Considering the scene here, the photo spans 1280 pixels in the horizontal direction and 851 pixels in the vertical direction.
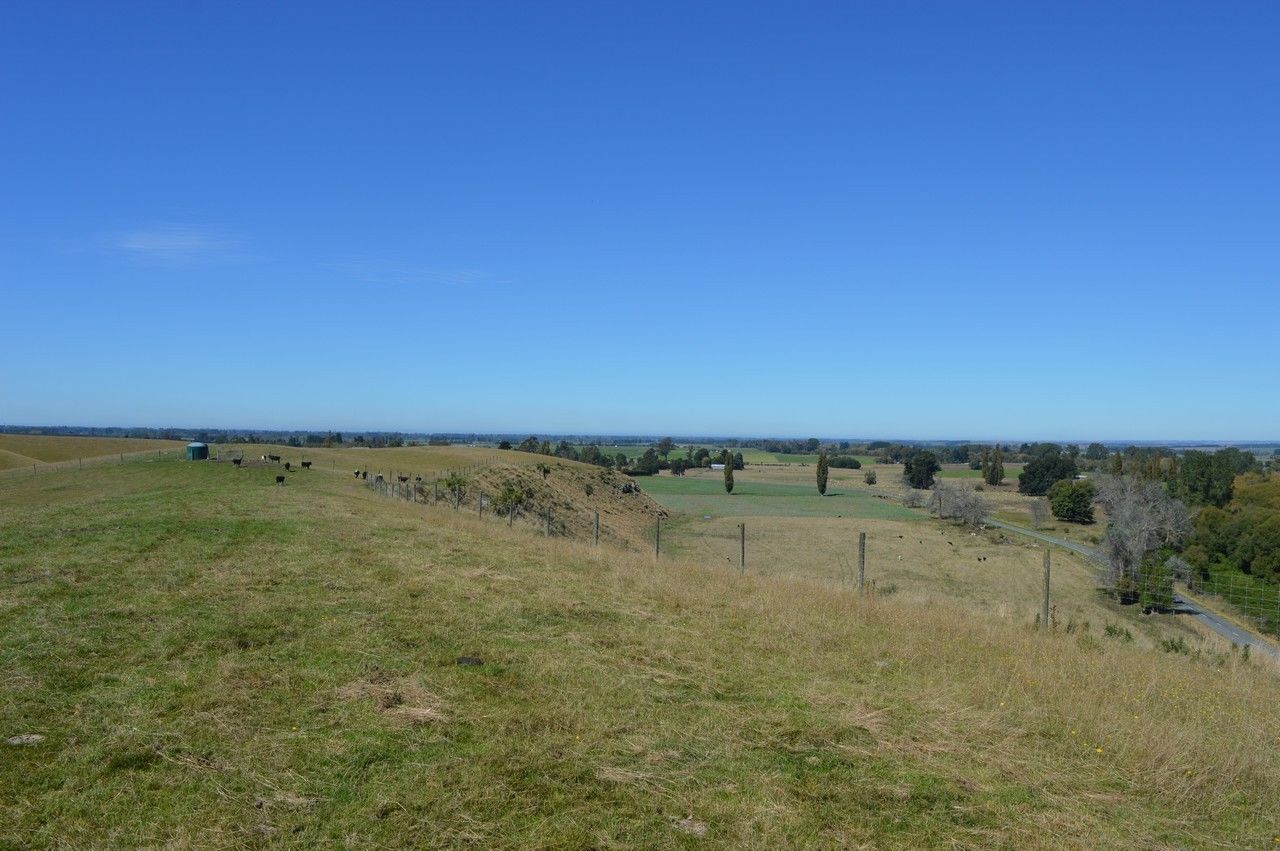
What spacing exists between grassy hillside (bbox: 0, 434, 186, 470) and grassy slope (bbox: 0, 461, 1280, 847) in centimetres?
8486

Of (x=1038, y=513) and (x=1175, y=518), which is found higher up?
(x=1175, y=518)

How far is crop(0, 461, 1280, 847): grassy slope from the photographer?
6.30 m

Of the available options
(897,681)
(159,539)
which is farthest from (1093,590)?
(159,539)

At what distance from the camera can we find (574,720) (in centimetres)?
848

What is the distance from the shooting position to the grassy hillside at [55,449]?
277 ft

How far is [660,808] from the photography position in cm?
657

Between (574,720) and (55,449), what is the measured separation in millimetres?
115926

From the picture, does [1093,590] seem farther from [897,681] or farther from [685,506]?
[685,506]

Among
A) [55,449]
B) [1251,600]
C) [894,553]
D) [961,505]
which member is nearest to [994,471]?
[961,505]

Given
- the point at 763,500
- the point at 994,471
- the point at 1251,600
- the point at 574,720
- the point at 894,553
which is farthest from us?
the point at 994,471

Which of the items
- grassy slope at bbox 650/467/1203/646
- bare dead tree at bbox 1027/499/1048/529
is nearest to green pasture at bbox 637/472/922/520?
grassy slope at bbox 650/467/1203/646

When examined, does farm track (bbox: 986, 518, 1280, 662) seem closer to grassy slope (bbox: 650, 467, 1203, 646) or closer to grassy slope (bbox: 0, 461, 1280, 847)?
grassy slope (bbox: 650, 467, 1203, 646)

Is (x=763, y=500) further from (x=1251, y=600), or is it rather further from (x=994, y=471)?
(x=1251, y=600)

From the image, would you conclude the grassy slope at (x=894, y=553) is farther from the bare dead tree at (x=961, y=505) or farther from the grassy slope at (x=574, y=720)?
the grassy slope at (x=574, y=720)
